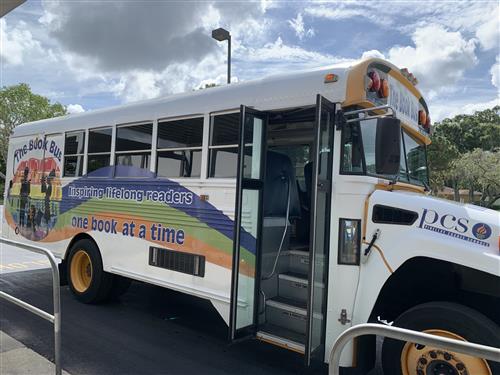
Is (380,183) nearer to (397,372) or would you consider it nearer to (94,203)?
(397,372)

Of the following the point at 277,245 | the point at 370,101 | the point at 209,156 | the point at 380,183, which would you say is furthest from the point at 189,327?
the point at 370,101

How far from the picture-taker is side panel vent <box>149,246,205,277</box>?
438 centimetres

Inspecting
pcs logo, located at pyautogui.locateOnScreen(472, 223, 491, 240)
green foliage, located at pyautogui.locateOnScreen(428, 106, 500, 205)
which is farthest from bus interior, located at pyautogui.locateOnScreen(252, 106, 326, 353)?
green foliage, located at pyautogui.locateOnScreen(428, 106, 500, 205)

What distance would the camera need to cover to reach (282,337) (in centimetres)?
369

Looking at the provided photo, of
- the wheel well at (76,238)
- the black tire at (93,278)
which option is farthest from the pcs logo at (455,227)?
the wheel well at (76,238)

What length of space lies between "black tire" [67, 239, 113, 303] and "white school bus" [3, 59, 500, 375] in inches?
0.9

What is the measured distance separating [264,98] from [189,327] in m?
2.93

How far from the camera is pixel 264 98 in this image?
3969 mm

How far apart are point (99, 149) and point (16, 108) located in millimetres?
31998

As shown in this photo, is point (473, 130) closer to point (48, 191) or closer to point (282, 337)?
point (48, 191)

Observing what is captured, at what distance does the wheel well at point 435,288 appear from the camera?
10.2 ft

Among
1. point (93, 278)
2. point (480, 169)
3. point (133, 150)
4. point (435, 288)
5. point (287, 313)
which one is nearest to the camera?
point (435, 288)

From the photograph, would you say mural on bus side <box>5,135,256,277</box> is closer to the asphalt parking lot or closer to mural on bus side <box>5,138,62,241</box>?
mural on bus side <box>5,138,62,241</box>

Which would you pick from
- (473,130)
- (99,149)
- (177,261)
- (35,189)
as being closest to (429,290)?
(177,261)
